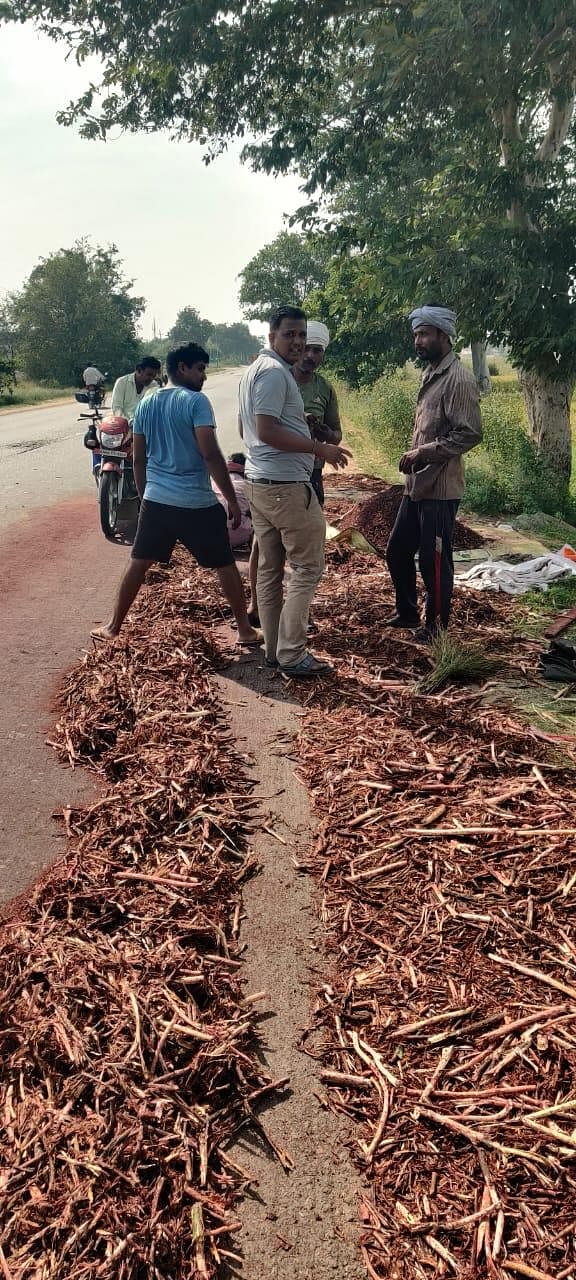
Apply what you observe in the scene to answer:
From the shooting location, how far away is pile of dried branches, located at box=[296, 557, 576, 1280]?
186 centimetres

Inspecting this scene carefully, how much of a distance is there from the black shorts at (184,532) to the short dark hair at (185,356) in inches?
34.2

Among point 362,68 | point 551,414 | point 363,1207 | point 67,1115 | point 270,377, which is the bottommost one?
point 363,1207

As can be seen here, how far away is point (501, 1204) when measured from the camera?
184 centimetres

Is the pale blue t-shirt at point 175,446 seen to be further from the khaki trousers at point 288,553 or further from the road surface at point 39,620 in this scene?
the road surface at point 39,620

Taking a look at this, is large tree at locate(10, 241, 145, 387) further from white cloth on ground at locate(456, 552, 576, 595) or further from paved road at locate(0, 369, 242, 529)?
white cloth on ground at locate(456, 552, 576, 595)

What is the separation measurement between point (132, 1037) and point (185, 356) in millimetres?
4062

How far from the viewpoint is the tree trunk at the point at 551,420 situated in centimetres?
1137

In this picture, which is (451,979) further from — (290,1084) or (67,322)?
(67,322)

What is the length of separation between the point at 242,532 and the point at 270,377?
11.8ft

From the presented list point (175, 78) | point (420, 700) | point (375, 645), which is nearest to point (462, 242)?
point (175, 78)

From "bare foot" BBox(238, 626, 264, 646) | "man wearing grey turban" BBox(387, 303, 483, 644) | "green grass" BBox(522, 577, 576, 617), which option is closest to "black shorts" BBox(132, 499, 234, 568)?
"bare foot" BBox(238, 626, 264, 646)

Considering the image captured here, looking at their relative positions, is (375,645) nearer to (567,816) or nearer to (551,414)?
(567,816)

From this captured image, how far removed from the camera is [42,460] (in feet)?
50.1

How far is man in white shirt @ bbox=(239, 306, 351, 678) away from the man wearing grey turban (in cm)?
61
